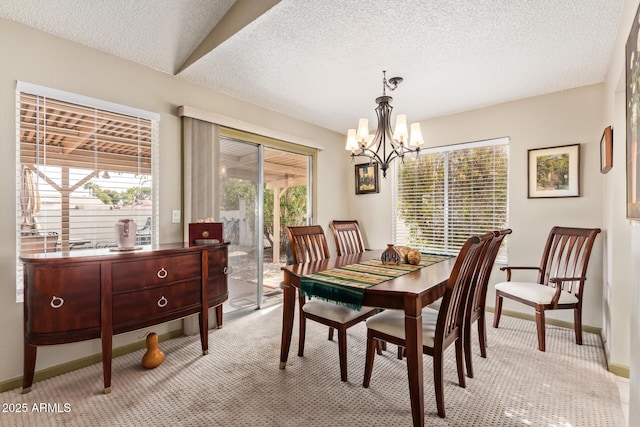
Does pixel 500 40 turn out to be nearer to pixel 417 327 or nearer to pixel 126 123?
pixel 417 327

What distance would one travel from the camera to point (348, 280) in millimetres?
1847

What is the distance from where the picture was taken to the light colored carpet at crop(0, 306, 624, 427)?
1.72 m

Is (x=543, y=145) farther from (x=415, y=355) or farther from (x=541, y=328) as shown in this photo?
(x=415, y=355)

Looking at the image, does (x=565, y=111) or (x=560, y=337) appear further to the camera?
(x=565, y=111)

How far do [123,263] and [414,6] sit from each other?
2.49m

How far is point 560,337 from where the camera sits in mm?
2820

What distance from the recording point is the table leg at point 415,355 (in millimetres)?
1547

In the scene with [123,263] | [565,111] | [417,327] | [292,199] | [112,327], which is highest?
[565,111]

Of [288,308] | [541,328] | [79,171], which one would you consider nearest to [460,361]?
[541,328]

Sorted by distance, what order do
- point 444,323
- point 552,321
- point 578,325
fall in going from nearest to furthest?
point 444,323
point 578,325
point 552,321

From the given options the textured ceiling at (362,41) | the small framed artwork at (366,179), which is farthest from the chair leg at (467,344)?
the small framed artwork at (366,179)

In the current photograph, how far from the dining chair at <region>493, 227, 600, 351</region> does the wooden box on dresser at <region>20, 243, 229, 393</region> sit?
9.25 feet

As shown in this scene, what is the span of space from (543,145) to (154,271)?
389 cm

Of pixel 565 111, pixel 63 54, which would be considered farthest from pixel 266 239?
pixel 565 111
